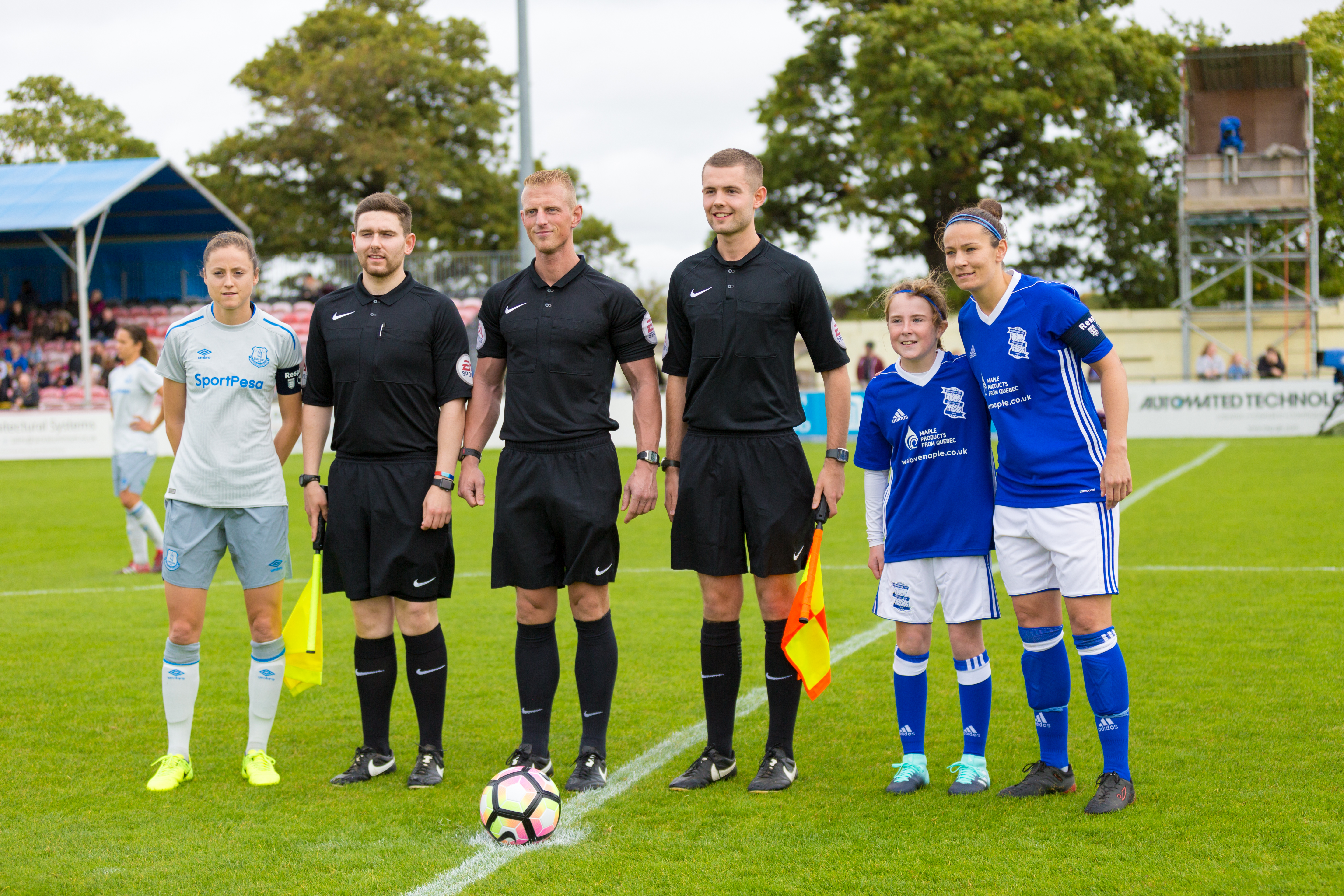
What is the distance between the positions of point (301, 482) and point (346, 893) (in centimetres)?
174

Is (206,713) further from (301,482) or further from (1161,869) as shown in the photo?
(1161,869)

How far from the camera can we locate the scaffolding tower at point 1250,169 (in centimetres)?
3083

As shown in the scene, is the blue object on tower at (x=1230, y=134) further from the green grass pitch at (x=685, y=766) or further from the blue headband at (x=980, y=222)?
the blue headband at (x=980, y=222)

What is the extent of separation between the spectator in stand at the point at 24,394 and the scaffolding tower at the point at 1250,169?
2815cm

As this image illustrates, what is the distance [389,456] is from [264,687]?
1.07 metres

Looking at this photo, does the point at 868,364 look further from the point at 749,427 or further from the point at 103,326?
the point at 749,427

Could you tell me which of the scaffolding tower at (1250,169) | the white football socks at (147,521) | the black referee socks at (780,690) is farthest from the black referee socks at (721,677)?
the scaffolding tower at (1250,169)

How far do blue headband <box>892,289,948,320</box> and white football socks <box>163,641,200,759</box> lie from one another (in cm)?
298

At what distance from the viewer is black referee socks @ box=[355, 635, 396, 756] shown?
15.7 ft

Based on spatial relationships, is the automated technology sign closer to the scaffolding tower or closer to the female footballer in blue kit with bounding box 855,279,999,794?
the scaffolding tower

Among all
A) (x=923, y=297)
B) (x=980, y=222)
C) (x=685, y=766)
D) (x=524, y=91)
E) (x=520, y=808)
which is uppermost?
(x=524, y=91)

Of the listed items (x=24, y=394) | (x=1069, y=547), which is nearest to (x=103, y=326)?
(x=24, y=394)

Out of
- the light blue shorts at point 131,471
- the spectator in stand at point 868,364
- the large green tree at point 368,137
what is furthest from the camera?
the large green tree at point 368,137

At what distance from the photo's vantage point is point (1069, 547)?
4.11 metres
